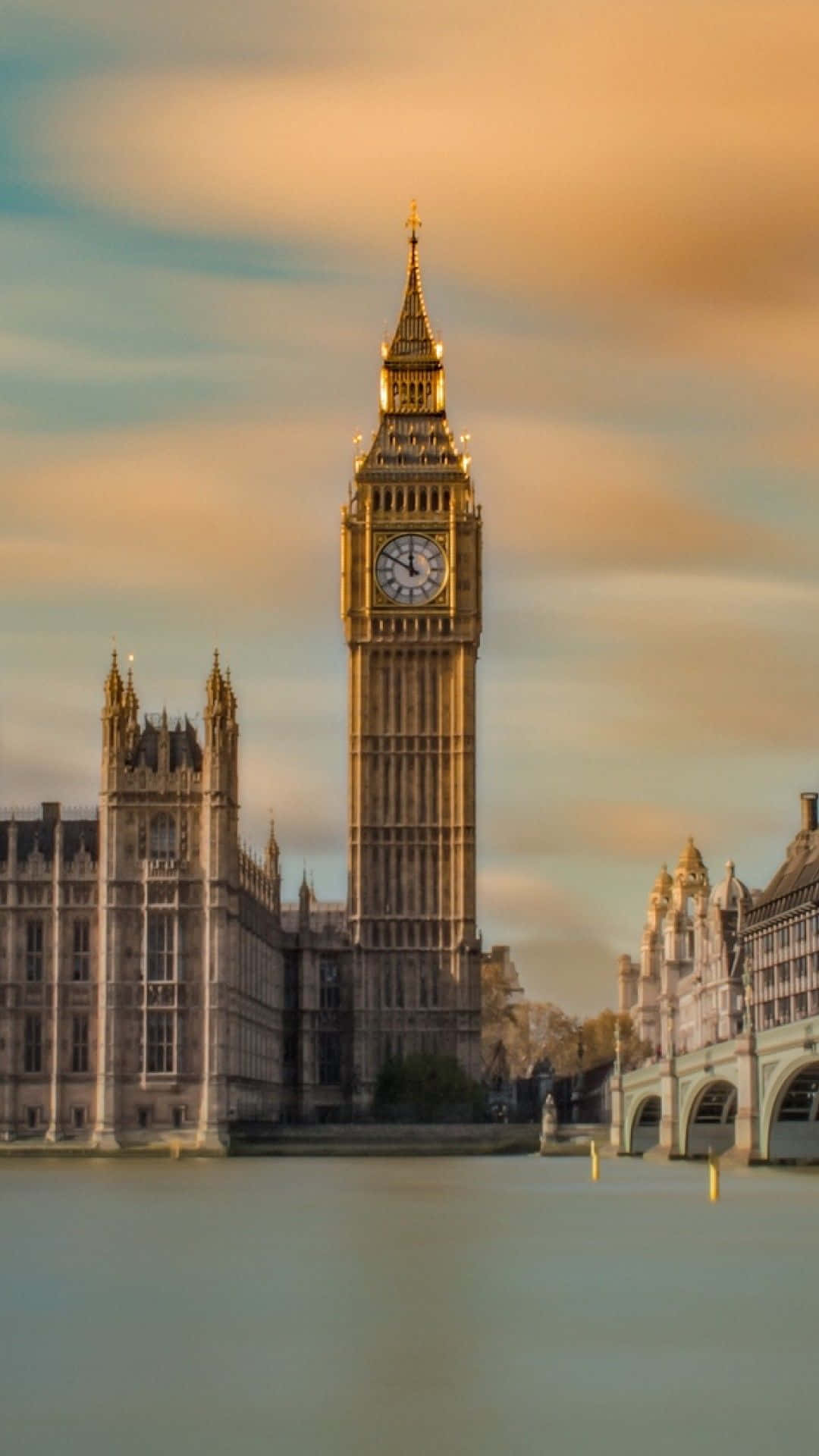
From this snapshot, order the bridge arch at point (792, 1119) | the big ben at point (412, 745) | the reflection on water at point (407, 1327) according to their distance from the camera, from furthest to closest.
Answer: the big ben at point (412, 745), the bridge arch at point (792, 1119), the reflection on water at point (407, 1327)

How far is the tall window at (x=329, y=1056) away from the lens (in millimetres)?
168375

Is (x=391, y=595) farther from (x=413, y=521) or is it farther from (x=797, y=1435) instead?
(x=797, y=1435)

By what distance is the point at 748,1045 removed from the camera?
353 feet

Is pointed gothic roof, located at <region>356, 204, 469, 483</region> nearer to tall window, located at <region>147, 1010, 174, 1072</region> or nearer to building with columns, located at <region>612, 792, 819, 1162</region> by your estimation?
building with columns, located at <region>612, 792, 819, 1162</region>

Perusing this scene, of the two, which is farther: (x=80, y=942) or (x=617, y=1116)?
(x=617, y=1116)

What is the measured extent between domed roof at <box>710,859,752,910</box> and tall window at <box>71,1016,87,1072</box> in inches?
2300

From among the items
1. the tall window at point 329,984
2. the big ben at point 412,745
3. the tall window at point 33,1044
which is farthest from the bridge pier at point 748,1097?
the tall window at point 329,984

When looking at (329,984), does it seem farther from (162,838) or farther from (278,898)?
(162,838)

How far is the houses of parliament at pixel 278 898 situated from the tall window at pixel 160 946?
0.25ft

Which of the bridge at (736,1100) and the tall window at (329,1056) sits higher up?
the tall window at (329,1056)

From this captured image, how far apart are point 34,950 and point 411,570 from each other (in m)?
40.4

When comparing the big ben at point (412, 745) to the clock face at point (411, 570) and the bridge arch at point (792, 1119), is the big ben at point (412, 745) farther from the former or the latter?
the bridge arch at point (792, 1119)

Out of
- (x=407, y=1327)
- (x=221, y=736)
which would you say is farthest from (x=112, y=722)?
(x=407, y=1327)

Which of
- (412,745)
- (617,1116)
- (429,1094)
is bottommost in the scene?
(617,1116)
